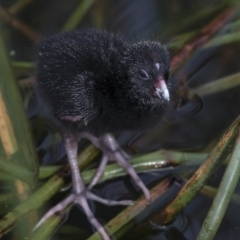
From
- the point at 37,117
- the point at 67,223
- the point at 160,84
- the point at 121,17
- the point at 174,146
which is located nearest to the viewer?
the point at 160,84

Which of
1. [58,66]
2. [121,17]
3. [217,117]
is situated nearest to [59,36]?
[58,66]

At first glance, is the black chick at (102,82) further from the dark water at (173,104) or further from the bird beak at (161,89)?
the dark water at (173,104)

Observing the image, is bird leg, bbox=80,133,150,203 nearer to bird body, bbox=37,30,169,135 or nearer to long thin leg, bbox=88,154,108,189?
long thin leg, bbox=88,154,108,189

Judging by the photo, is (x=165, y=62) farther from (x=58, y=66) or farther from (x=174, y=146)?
(x=174, y=146)

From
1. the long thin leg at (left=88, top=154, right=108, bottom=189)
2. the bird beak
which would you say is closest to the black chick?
the bird beak

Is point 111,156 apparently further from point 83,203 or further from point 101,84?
point 101,84

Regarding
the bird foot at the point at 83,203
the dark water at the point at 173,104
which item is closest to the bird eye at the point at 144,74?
the dark water at the point at 173,104
